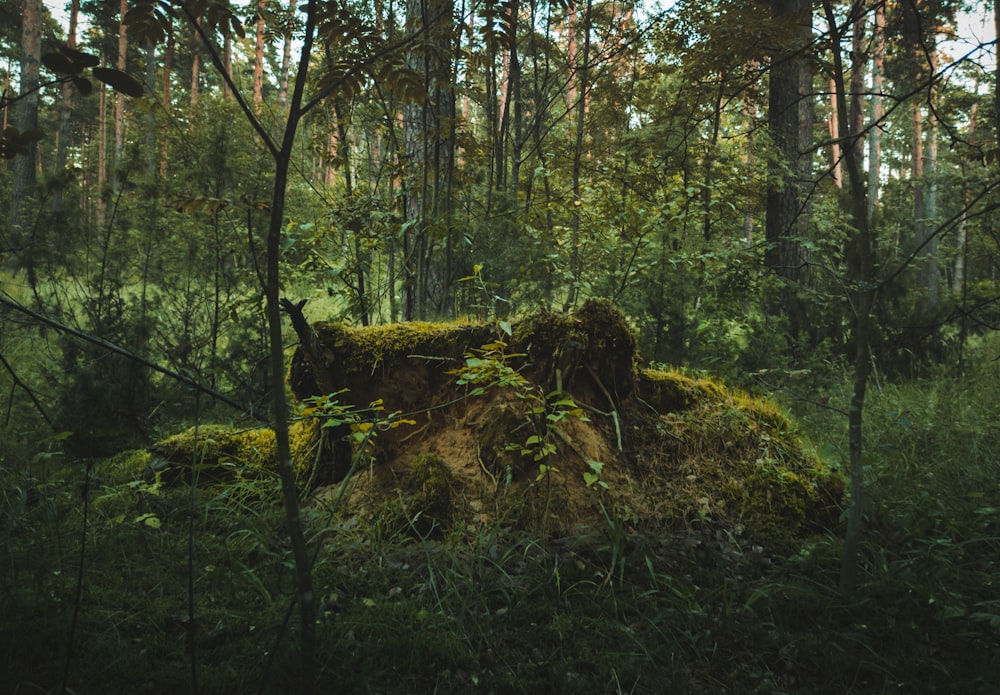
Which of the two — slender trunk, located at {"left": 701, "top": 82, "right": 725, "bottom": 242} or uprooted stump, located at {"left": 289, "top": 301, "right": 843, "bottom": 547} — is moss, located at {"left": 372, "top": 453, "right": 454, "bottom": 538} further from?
slender trunk, located at {"left": 701, "top": 82, "right": 725, "bottom": 242}

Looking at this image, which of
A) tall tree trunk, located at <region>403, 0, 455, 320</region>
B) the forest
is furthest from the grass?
tall tree trunk, located at <region>403, 0, 455, 320</region>

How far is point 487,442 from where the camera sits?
124 inches

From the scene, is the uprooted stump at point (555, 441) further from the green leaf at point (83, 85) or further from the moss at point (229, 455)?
the green leaf at point (83, 85)

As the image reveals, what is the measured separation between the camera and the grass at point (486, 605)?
74.2 inches

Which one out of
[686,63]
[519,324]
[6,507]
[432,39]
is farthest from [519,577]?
[686,63]

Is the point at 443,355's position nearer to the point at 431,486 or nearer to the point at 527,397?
the point at 527,397

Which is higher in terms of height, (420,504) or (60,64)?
(60,64)

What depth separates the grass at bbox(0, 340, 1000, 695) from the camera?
1886 millimetres

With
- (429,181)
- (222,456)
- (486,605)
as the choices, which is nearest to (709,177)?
(429,181)

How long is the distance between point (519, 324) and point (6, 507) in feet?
9.55

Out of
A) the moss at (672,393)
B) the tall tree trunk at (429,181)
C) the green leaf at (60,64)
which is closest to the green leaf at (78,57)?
the green leaf at (60,64)

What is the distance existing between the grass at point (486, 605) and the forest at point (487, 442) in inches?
0.6

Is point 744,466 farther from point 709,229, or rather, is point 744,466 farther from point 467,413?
point 709,229

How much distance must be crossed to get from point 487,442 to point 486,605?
1013 mm
